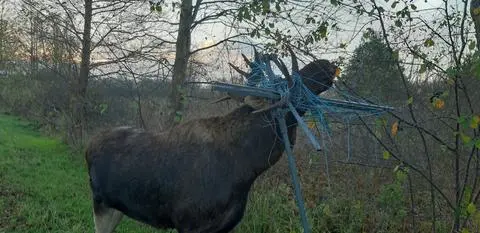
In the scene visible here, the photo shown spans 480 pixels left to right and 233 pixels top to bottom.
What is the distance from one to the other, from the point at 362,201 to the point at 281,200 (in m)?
1.21

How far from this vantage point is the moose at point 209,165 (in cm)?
397

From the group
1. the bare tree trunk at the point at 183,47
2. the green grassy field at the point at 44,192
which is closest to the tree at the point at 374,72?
the green grassy field at the point at 44,192

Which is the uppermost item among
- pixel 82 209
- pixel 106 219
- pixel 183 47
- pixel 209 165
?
pixel 183 47

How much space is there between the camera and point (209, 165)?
159 inches

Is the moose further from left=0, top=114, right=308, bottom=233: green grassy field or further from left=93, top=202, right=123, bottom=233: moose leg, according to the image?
left=0, top=114, right=308, bottom=233: green grassy field

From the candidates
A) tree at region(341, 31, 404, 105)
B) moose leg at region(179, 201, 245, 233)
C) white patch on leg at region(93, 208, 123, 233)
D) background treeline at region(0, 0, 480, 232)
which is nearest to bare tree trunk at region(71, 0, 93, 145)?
background treeline at region(0, 0, 480, 232)

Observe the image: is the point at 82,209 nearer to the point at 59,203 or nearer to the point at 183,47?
the point at 59,203

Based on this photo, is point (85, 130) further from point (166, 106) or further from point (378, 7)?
point (378, 7)

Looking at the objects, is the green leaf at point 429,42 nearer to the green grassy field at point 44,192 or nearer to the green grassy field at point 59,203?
the green grassy field at point 59,203

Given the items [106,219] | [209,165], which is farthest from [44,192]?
[209,165]

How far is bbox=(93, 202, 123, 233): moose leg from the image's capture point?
16.5 feet

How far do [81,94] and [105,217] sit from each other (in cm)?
1206

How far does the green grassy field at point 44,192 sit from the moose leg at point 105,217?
240 centimetres

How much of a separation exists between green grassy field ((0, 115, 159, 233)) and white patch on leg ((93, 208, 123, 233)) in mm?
2400
